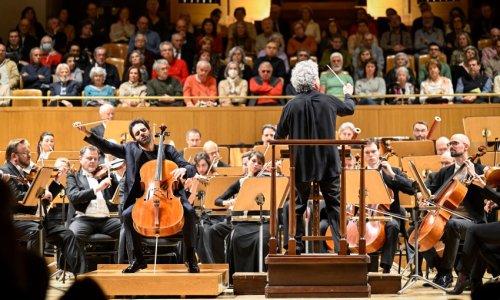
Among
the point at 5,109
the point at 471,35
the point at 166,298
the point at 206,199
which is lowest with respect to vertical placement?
the point at 166,298

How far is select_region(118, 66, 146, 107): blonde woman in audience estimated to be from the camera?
10219 mm

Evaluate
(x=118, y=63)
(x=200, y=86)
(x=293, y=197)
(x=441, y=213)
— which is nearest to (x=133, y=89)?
(x=200, y=86)

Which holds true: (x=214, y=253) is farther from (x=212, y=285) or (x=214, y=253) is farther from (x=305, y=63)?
(x=305, y=63)

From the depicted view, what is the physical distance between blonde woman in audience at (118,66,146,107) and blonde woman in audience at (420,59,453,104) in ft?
10.4

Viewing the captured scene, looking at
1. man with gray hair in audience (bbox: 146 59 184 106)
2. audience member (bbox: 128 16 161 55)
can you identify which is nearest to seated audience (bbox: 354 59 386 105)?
man with gray hair in audience (bbox: 146 59 184 106)

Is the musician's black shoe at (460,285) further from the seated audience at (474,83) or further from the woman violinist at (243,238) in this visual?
the seated audience at (474,83)

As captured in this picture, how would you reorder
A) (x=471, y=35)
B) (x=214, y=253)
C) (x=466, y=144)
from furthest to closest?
(x=471, y=35) → (x=214, y=253) → (x=466, y=144)

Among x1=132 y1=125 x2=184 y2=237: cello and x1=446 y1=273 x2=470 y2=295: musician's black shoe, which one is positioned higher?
x1=132 y1=125 x2=184 y2=237: cello

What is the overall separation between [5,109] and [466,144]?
5.48m

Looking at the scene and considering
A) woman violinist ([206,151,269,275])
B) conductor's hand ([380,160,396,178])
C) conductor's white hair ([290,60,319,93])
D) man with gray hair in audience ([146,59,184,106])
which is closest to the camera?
conductor's white hair ([290,60,319,93])

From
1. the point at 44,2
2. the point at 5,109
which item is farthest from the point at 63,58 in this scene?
the point at 44,2

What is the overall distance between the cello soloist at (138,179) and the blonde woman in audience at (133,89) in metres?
3.74

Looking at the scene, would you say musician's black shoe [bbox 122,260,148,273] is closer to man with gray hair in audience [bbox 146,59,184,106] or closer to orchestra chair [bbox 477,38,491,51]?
man with gray hair in audience [bbox 146,59,184,106]

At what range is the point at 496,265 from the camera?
234 inches
